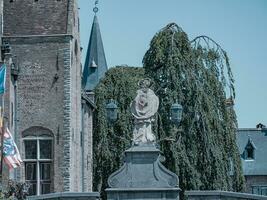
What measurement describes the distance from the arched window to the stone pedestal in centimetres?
987

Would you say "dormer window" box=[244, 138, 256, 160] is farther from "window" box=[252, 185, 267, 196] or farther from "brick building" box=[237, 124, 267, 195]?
"window" box=[252, 185, 267, 196]

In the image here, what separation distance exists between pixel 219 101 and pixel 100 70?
26.9 metres

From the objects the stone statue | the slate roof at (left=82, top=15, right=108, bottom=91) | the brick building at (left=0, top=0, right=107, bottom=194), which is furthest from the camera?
the slate roof at (left=82, top=15, right=108, bottom=91)

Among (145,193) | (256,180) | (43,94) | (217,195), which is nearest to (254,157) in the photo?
(256,180)

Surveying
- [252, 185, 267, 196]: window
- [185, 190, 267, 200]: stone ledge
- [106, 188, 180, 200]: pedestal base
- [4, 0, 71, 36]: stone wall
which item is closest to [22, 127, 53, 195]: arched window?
[4, 0, 71, 36]: stone wall

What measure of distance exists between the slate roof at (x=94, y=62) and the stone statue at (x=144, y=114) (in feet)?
122

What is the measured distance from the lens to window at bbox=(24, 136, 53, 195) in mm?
31734

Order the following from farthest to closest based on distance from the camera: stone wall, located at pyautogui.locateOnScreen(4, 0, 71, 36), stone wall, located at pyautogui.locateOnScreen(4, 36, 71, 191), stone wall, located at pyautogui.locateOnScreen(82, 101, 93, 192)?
stone wall, located at pyautogui.locateOnScreen(82, 101, 93, 192)
stone wall, located at pyautogui.locateOnScreen(4, 0, 71, 36)
stone wall, located at pyautogui.locateOnScreen(4, 36, 71, 191)

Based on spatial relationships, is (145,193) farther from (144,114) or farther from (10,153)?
(10,153)

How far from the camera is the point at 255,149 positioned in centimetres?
5697

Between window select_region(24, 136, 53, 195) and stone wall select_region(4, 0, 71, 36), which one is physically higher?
stone wall select_region(4, 0, 71, 36)

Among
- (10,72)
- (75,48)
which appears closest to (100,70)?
(75,48)

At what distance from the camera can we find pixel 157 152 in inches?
875

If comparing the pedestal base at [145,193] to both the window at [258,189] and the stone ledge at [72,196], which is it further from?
the window at [258,189]
